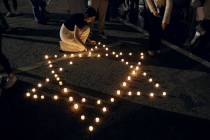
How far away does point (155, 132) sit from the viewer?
4.91 meters

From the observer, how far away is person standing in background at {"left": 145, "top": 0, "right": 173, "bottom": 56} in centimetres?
731

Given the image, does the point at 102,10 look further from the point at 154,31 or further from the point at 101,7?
the point at 154,31

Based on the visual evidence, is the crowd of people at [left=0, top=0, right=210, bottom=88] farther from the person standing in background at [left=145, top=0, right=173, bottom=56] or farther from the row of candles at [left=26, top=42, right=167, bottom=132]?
the row of candles at [left=26, top=42, right=167, bottom=132]

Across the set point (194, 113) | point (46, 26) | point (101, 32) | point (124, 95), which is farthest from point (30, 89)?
point (46, 26)

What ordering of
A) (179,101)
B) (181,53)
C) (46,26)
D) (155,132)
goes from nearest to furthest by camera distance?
(155,132) → (179,101) → (181,53) → (46,26)

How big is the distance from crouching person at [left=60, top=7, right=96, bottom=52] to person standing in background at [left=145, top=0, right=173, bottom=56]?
1471mm

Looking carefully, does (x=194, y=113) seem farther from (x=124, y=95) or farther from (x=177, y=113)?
(x=124, y=95)

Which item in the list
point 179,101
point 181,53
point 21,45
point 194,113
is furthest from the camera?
point 21,45

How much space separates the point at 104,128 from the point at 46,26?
22.4 ft

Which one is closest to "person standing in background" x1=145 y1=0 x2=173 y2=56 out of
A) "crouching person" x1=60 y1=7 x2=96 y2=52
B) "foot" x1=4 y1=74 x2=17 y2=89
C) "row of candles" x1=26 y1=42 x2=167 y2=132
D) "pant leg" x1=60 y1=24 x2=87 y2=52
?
"row of candles" x1=26 y1=42 x2=167 y2=132

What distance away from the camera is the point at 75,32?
8.05 meters

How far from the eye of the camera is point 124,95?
6066 millimetres

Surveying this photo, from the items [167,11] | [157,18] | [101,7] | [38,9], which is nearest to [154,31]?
[157,18]

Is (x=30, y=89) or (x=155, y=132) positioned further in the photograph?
(x=30, y=89)
